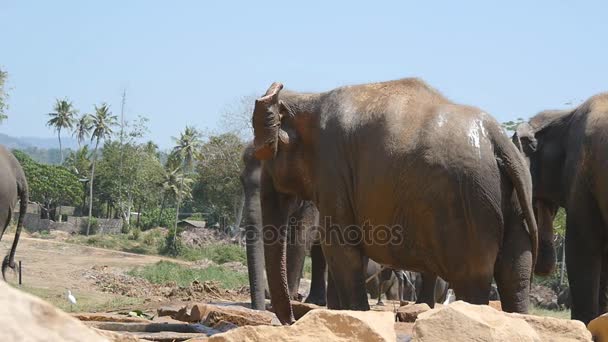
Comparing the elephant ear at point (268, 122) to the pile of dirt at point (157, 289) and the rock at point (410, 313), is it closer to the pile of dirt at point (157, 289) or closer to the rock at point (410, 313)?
the rock at point (410, 313)

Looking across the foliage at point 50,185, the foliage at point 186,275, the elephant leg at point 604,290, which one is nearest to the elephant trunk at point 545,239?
the elephant leg at point 604,290

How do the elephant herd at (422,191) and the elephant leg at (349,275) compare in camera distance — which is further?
the elephant leg at (349,275)

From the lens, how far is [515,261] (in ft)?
24.8

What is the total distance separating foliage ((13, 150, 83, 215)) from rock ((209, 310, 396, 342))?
243 feet

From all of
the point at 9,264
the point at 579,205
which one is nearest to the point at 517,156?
the point at 579,205

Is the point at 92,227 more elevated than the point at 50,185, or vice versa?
the point at 50,185

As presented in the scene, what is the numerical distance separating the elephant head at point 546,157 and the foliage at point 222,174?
55.1 meters

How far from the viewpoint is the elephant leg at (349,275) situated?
8.33m

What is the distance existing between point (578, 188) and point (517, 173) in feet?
9.12

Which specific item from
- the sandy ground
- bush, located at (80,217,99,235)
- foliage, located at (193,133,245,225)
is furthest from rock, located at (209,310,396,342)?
bush, located at (80,217,99,235)

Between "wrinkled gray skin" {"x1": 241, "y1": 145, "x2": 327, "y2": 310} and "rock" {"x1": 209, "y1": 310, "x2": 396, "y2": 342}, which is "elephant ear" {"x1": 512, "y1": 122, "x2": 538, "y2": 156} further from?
"rock" {"x1": 209, "y1": 310, "x2": 396, "y2": 342}

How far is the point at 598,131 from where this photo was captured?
32.0ft

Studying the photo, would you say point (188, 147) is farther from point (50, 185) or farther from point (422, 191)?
point (422, 191)

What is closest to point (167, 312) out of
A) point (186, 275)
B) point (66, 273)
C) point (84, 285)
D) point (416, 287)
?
point (416, 287)
